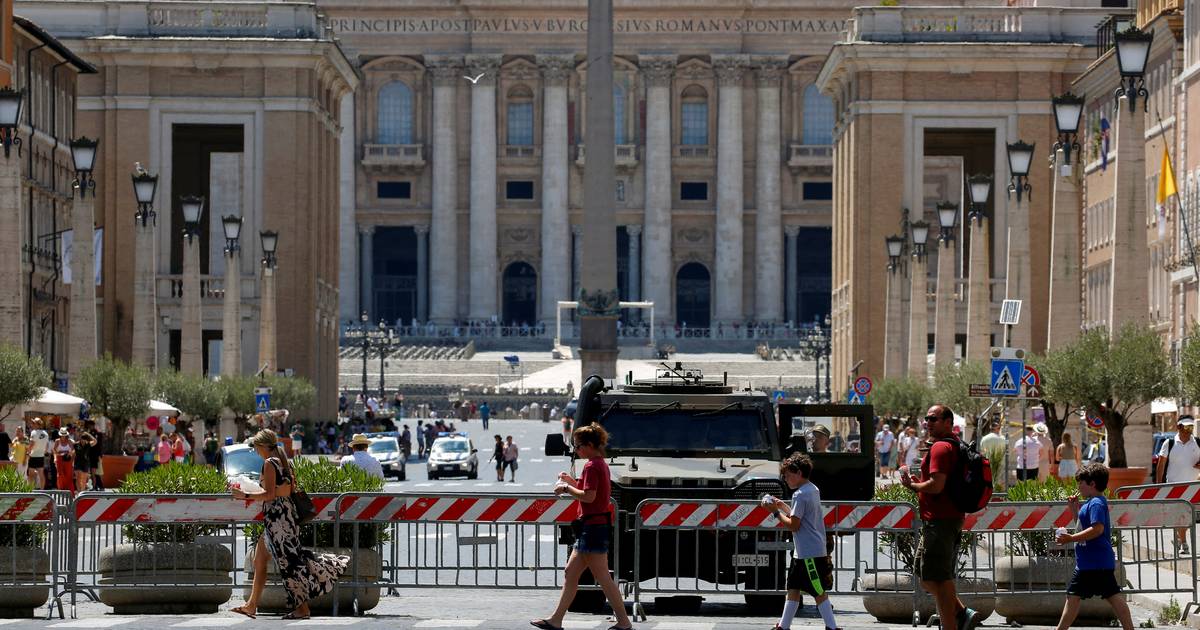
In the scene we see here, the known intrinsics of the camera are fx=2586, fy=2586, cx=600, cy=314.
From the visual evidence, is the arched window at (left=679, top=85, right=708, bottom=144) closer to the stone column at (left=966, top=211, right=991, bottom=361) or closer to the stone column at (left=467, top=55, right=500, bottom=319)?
the stone column at (left=467, top=55, right=500, bottom=319)

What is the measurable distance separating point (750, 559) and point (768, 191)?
389ft

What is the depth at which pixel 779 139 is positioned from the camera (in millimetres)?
140750

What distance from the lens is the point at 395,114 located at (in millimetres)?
143125

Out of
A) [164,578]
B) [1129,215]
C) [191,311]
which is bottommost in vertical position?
[164,578]

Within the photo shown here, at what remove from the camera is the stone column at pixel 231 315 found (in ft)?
201

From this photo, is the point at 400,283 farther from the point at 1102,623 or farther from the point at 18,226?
the point at 1102,623

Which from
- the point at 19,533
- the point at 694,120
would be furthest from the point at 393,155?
the point at 19,533

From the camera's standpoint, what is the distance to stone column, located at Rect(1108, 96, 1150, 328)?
109 feet

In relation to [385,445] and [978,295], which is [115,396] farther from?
[978,295]

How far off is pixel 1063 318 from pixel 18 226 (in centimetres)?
1580

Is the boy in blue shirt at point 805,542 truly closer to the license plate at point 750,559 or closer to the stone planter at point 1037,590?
the license plate at point 750,559

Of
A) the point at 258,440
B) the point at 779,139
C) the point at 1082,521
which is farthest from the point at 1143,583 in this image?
the point at 779,139

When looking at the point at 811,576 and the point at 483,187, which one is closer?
the point at 811,576

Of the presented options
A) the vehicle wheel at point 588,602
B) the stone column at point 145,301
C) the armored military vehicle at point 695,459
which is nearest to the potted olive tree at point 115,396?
the stone column at point 145,301
